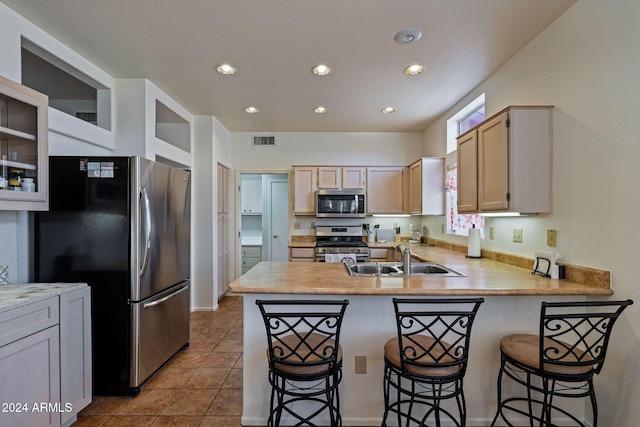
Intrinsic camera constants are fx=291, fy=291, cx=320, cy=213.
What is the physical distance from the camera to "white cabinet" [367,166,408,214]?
15.4 feet

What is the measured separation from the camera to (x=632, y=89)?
1.57 m

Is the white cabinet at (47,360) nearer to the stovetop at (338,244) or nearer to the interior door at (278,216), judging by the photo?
the stovetop at (338,244)

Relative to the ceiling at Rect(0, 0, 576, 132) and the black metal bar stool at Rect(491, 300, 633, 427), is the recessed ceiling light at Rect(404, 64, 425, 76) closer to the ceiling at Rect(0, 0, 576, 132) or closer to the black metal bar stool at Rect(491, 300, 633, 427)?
the ceiling at Rect(0, 0, 576, 132)

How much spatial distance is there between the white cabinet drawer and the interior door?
4458mm

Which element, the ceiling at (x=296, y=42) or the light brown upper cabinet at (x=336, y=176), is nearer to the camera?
the ceiling at (x=296, y=42)

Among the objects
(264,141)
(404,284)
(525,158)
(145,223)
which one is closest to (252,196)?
(264,141)

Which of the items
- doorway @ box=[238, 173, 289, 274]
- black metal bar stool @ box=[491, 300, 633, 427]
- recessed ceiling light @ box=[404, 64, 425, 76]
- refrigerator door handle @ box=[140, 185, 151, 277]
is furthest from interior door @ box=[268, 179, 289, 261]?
black metal bar stool @ box=[491, 300, 633, 427]

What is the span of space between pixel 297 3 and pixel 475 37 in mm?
1385

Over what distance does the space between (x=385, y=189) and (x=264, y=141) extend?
2176mm

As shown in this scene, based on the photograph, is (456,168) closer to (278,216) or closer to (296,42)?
(296,42)

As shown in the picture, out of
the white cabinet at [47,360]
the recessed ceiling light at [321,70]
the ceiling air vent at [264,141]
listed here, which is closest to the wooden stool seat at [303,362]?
the white cabinet at [47,360]

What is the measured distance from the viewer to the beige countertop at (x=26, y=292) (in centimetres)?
151

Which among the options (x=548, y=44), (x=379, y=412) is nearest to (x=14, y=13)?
(x=379, y=412)

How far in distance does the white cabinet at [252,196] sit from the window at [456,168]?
3.95 meters
